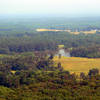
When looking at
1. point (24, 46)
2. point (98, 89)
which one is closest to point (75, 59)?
point (24, 46)

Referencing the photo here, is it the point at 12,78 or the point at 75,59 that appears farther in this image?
the point at 75,59

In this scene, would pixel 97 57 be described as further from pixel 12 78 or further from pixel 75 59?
pixel 12 78

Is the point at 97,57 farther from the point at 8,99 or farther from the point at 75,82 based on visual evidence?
the point at 8,99

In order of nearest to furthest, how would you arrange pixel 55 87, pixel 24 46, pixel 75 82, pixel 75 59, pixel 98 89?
pixel 98 89, pixel 55 87, pixel 75 82, pixel 75 59, pixel 24 46

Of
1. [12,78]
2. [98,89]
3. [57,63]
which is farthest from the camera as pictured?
[57,63]

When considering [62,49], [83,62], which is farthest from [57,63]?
[62,49]

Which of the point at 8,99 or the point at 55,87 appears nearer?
the point at 8,99
